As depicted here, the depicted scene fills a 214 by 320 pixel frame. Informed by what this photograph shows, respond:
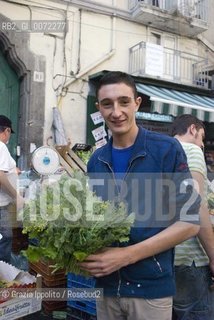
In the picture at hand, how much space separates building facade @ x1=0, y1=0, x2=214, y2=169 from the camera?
721 cm

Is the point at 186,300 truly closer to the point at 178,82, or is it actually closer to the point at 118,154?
the point at 118,154

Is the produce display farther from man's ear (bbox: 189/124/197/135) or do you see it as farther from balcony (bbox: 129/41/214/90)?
balcony (bbox: 129/41/214/90)

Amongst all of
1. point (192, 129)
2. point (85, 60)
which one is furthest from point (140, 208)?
point (85, 60)

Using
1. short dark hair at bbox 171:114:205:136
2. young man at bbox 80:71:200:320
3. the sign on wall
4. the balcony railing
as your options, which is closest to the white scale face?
short dark hair at bbox 171:114:205:136

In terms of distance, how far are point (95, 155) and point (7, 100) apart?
19.8 ft

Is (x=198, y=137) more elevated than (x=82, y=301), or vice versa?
(x=198, y=137)

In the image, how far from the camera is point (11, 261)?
4.11 m

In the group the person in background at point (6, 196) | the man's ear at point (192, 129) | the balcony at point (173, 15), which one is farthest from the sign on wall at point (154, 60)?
the man's ear at point (192, 129)

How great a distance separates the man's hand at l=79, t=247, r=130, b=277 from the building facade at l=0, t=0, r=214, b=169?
5896 mm

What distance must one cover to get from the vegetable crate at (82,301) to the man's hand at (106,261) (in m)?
1.79

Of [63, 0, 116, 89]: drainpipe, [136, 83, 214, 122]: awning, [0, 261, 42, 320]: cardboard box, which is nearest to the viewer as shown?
[0, 261, 42, 320]: cardboard box

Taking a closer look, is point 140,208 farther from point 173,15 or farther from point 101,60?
point 173,15

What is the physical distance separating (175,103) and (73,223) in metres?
6.19

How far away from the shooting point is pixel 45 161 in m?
4.65
